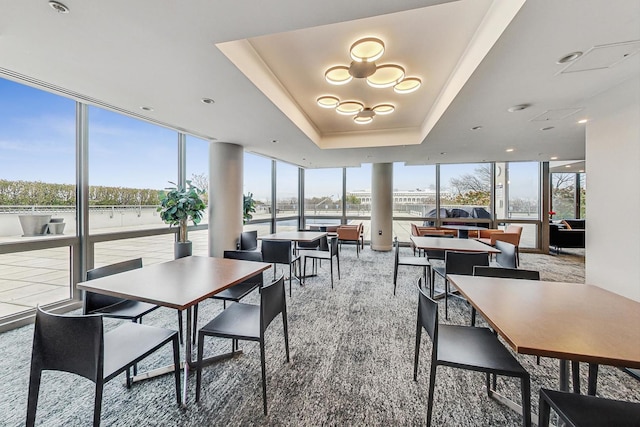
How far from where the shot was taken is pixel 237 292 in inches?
101

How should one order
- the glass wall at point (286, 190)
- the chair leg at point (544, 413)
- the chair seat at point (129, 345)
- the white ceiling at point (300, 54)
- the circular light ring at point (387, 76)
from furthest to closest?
the glass wall at point (286, 190) → the circular light ring at point (387, 76) → the white ceiling at point (300, 54) → the chair seat at point (129, 345) → the chair leg at point (544, 413)

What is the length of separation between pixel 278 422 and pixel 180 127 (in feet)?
13.5

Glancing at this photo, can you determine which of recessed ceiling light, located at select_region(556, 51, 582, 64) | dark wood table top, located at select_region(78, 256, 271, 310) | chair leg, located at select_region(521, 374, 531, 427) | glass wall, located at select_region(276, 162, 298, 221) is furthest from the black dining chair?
glass wall, located at select_region(276, 162, 298, 221)

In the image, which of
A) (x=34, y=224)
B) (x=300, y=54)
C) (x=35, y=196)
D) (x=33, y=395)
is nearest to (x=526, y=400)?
(x=33, y=395)

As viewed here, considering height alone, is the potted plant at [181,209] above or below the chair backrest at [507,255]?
above

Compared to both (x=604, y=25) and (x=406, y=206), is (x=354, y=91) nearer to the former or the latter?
(x=604, y=25)

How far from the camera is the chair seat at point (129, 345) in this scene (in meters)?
1.39

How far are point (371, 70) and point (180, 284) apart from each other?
2.70 meters

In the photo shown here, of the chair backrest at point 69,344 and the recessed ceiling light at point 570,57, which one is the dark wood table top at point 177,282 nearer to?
the chair backrest at point 69,344

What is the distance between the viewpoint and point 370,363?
2219 millimetres

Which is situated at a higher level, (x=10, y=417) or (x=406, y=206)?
(x=406, y=206)

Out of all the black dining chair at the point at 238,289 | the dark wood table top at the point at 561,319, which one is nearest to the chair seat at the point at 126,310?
the black dining chair at the point at 238,289

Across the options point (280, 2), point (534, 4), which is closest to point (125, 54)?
point (280, 2)

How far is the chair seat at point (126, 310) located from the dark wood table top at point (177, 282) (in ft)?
0.87
